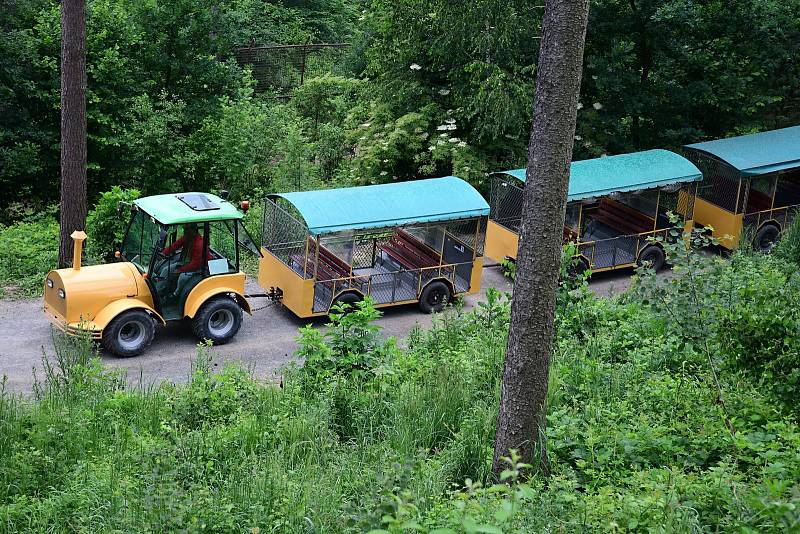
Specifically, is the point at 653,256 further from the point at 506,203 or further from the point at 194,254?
the point at 194,254

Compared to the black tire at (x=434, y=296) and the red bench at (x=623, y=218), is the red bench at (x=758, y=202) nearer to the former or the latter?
the red bench at (x=623, y=218)

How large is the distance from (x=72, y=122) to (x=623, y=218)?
1082 centimetres

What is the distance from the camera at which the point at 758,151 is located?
66.9 feet

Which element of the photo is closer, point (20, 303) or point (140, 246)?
point (140, 246)

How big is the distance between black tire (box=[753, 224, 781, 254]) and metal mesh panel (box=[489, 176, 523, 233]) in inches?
220

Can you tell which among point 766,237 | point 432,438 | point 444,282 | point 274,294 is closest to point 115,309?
point 274,294

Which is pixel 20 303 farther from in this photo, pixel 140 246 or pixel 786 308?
pixel 786 308

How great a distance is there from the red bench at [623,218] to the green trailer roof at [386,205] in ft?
11.9

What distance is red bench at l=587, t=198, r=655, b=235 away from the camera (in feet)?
64.3

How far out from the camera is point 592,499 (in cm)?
731

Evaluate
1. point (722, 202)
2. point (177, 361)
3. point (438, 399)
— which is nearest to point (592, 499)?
point (438, 399)

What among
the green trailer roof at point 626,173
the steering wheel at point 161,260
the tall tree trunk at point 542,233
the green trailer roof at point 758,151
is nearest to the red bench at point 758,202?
the green trailer roof at point 758,151

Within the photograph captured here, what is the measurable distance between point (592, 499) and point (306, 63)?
2541 cm

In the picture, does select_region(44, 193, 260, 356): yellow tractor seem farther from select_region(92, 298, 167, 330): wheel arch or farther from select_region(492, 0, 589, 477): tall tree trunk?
select_region(492, 0, 589, 477): tall tree trunk
